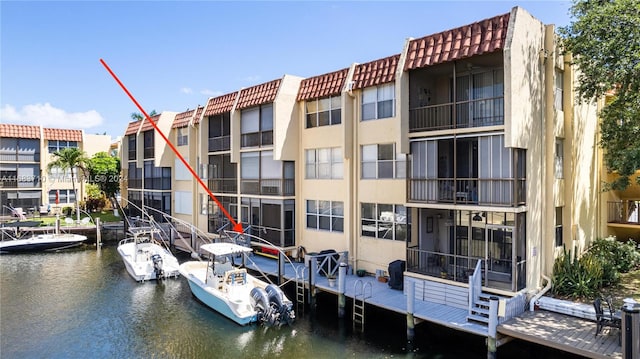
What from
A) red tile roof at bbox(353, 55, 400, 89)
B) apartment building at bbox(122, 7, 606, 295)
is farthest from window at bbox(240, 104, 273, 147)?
red tile roof at bbox(353, 55, 400, 89)

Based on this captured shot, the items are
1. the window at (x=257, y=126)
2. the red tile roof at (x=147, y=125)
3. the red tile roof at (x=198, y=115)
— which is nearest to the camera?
the window at (x=257, y=126)

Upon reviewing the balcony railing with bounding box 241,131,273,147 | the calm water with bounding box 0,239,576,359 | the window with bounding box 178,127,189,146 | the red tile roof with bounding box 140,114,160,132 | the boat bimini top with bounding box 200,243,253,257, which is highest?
the red tile roof with bounding box 140,114,160,132

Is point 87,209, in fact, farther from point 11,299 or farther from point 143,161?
point 11,299

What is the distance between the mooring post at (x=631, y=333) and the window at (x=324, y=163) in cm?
1352

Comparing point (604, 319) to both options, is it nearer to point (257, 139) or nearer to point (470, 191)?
point (470, 191)

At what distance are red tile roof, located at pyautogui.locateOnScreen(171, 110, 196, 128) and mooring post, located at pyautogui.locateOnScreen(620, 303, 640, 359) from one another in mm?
29810

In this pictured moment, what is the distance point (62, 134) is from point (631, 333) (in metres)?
53.5

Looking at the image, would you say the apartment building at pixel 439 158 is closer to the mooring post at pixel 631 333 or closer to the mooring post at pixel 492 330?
the mooring post at pixel 492 330

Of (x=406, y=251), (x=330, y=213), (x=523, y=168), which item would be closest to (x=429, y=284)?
(x=406, y=251)

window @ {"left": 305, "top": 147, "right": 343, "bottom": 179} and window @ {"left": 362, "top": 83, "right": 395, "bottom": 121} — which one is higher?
window @ {"left": 362, "top": 83, "right": 395, "bottom": 121}

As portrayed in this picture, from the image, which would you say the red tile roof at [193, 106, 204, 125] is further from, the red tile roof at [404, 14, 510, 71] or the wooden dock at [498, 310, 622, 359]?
the wooden dock at [498, 310, 622, 359]

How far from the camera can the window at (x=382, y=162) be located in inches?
784

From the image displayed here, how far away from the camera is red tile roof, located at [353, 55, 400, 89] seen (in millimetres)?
19734

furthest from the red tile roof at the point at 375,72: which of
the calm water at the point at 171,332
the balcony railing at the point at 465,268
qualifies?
the calm water at the point at 171,332
